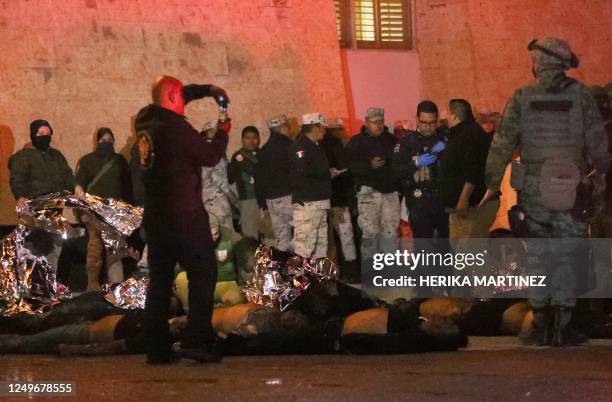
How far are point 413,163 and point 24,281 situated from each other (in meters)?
4.22

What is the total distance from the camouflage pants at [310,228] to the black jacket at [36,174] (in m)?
2.47

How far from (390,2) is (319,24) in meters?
2.48

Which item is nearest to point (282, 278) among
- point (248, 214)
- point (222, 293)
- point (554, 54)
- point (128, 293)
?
point (222, 293)

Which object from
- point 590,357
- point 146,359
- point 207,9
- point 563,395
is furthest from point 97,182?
point 563,395

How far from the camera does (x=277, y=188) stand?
15461mm

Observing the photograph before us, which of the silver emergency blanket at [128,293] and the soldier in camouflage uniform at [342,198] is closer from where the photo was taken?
the silver emergency blanket at [128,293]

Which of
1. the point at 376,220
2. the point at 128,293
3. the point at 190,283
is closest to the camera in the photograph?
the point at 190,283

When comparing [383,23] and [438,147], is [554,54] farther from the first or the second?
[383,23]

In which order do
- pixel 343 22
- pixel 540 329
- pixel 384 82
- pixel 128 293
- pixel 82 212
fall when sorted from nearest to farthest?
pixel 540 329
pixel 128 293
pixel 82 212
pixel 384 82
pixel 343 22

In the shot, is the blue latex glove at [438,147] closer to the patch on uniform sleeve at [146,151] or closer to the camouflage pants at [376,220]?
the camouflage pants at [376,220]

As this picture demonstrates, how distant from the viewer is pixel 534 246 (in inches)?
389

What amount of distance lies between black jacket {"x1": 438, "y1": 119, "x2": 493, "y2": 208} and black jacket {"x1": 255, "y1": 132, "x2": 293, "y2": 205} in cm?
262

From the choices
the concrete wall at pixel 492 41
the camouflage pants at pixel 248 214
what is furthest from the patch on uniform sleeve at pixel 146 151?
the concrete wall at pixel 492 41

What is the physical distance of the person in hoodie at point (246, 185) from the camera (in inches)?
628
